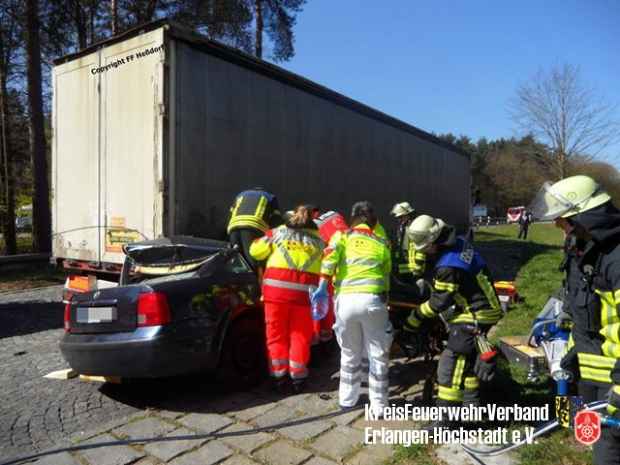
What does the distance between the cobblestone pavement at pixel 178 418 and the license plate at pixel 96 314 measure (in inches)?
30.4

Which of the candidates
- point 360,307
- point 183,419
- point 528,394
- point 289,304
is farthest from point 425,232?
point 183,419

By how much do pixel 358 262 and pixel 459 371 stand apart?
3.72ft

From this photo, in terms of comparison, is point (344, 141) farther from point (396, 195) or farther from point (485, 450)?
point (485, 450)

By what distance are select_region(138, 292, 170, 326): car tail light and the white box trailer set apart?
1888 millimetres

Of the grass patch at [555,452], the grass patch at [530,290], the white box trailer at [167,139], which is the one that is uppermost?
the white box trailer at [167,139]

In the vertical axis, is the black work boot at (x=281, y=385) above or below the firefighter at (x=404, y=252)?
below

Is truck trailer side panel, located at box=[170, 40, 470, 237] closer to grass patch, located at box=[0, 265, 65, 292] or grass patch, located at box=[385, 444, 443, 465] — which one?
grass patch, located at box=[385, 444, 443, 465]

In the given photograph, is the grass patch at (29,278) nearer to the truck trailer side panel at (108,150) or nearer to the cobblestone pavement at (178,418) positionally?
the truck trailer side panel at (108,150)

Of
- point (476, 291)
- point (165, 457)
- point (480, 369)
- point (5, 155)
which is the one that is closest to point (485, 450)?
point (480, 369)

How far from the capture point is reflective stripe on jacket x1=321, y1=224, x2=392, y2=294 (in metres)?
3.83

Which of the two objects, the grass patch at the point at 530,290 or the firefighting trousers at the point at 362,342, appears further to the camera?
the grass patch at the point at 530,290

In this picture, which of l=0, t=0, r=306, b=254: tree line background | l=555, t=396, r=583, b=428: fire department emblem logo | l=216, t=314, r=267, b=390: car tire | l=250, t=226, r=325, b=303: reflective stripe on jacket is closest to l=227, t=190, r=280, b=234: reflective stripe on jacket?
l=250, t=226, r=325, b=303: reflective stripe on jacket

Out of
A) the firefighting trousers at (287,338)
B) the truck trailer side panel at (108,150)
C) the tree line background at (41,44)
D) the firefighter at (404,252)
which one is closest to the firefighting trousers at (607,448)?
the firefighting trousers at (287,338)

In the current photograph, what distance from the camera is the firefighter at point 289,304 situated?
4125mm
